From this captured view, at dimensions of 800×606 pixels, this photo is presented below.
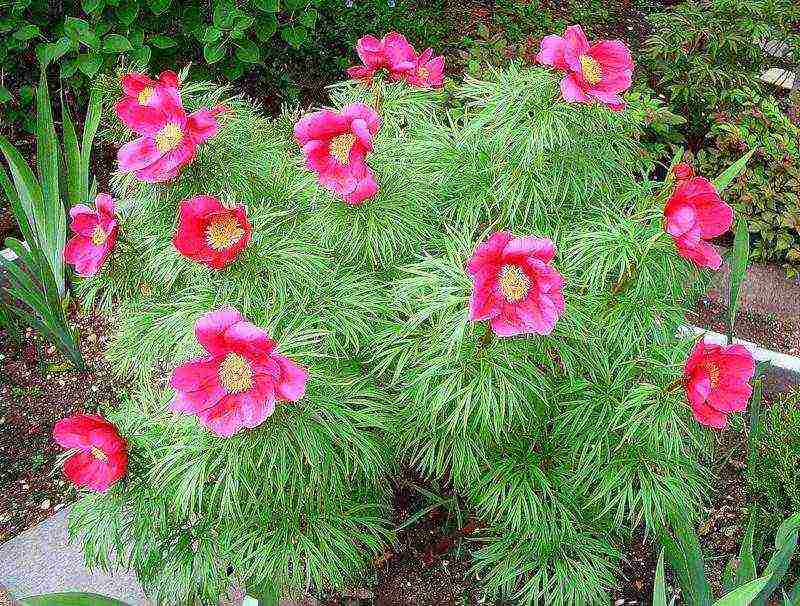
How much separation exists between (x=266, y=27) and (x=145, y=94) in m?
1.20

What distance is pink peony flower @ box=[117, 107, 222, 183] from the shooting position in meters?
1.58

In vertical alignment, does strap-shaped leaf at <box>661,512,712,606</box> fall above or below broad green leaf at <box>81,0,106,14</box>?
below

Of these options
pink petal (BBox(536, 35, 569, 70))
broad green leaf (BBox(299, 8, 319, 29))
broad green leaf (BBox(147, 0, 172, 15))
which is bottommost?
broad green leaf (BBox(299, 8, 319, 29))

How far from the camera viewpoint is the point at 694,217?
1.44 metres

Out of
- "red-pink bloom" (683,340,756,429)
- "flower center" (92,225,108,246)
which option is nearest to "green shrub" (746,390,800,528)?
"red-pink bloom" (683,340,756,429)

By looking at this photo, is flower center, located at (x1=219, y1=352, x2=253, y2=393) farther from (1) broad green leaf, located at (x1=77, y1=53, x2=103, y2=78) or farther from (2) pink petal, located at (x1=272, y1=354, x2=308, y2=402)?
(1) broad green leaf, located at (x1=77, y1=53, x2=103, y2=78)

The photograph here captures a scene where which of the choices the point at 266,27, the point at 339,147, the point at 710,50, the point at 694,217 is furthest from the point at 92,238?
the point at 710,50

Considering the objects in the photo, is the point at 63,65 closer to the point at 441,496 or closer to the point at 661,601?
the point at 441,496

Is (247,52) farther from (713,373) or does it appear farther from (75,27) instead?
(713,373)

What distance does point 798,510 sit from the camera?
2.06 metres

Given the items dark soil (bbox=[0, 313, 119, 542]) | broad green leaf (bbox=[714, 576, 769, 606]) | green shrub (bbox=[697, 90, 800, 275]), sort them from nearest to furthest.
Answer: broad green leaf (bbox=[714, 576, 769, 606]), dark soil (bbox=[0, 313, 119, 542]), green shrub (bbox=[697, 90, 800, 275])

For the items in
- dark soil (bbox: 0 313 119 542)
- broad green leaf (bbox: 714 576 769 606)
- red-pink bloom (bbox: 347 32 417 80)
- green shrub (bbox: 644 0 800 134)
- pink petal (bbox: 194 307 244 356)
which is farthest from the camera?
green shrub (bbox: 644 0 800 134)

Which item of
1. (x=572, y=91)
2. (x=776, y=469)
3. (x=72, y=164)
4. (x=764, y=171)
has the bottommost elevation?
(x=776, y=469)

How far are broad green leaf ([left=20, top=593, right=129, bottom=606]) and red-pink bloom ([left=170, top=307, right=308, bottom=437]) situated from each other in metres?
0.49
